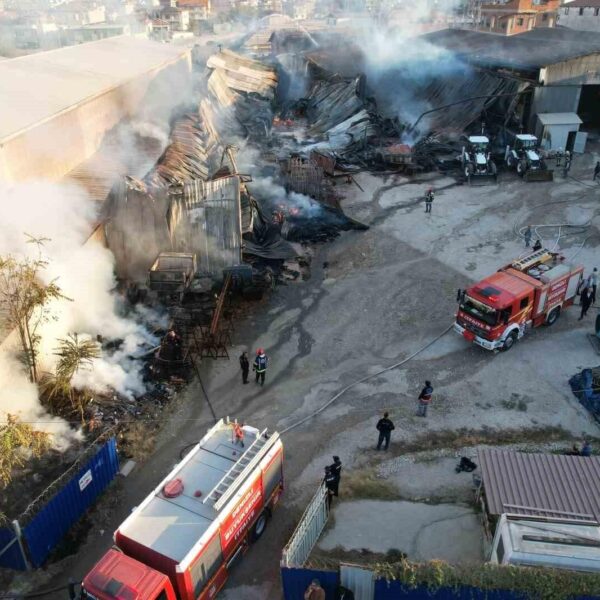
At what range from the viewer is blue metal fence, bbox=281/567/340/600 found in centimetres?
797

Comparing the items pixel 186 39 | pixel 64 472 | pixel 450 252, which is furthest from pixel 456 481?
pixel 186 39

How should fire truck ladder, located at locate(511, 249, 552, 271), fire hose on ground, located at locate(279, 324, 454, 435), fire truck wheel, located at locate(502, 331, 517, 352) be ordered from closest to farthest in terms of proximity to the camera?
fire hose on ground, located at locate(279, 324, 454, 435)
fire truck wheel, located at locate(502, 331, 517, 352)
fire truck ladder, located at locate(511, 249, 552, 271)

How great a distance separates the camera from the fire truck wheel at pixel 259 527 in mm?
9645

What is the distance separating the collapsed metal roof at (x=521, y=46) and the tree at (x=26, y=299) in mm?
30106

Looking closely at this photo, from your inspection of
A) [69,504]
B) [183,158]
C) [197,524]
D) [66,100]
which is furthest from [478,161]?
[69,504]

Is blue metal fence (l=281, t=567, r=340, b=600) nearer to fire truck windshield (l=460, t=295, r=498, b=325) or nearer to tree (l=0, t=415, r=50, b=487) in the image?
tree (l=0, t=415, r=50, b=487)

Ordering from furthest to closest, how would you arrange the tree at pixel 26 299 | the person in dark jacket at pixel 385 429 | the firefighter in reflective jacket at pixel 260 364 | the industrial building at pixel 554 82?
the industrial building at pixel 554 82, the firefighter in reflective jacket at pixel 260 364, the person in dark jacket at pixel 385 429, the tree at pixel 26 299

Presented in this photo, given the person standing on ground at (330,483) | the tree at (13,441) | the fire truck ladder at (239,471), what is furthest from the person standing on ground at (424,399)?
the tree at (13,441)

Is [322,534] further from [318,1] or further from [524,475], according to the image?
[318,1]

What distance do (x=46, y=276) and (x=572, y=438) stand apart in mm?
12163

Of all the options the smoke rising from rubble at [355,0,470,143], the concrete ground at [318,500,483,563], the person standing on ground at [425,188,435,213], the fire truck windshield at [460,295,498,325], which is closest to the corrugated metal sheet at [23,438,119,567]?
the concrete ground at [318,500,483,563]

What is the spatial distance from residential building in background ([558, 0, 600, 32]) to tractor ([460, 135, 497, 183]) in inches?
1348

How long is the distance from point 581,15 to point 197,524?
204 ft

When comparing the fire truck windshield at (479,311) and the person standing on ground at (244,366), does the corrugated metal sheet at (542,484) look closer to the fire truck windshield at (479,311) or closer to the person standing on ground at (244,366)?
the fire truck windshield at (479,311)
